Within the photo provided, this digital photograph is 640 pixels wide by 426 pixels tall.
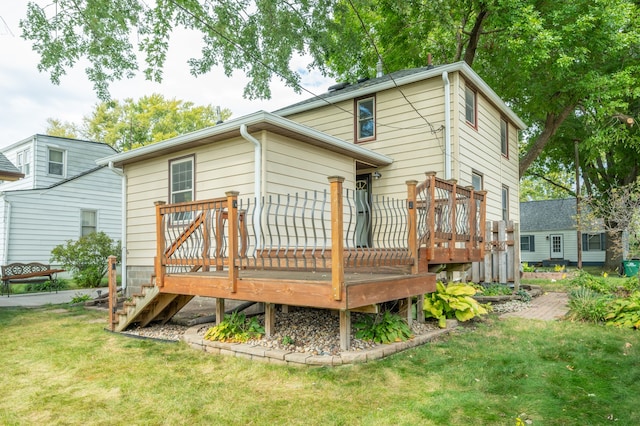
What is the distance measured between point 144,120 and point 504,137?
2198 centimetres

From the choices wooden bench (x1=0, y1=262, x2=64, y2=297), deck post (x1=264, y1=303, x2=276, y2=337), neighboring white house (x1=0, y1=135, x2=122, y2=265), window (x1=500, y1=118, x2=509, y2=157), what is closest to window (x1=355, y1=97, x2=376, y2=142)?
window (x1=500, y1=118, x2=509, y2=157)

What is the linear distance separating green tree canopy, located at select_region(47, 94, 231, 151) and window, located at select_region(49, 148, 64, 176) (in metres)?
10.0

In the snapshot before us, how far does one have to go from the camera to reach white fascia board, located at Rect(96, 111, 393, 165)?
682cm

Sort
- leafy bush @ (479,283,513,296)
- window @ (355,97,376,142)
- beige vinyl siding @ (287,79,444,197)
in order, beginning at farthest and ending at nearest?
window @ (355,97,376,142)
beige vinyl siding @ (287,79,444,197)
leafy bush @ (479,283,513,296)

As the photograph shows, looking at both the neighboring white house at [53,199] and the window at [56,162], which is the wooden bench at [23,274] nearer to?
the neighboring white house at [53,199]

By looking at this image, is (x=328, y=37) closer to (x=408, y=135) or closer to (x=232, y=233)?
(x=408, y=135)

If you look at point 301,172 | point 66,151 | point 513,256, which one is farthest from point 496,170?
point 66,151

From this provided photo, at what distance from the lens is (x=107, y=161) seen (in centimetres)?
983

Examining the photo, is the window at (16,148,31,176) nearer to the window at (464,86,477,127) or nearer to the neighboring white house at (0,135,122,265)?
the neighboring white house at (0,135,122,265)

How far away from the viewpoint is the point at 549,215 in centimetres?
2588

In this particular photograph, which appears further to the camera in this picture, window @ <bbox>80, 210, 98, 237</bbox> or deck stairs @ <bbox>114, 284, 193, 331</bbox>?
window @ <bbox>80, 210, 98, 237</bbox>

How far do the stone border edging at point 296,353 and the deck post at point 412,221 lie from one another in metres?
0.98

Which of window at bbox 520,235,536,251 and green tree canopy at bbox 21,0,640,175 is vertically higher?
green tree canopy at bbox 21,0,640,175

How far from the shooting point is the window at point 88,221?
50.6 feet
